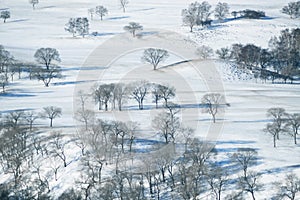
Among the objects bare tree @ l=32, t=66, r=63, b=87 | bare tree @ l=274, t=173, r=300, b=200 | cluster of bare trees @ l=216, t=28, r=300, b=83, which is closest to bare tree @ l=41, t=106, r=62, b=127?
bare tree @ l=32, t=66, r=63, b=87

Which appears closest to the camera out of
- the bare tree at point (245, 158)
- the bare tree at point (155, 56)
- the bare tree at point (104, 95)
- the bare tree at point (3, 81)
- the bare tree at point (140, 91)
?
the bare tree at point (245, 158)

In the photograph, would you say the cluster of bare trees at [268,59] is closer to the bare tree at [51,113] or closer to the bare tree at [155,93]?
the bare tree at [155,93]

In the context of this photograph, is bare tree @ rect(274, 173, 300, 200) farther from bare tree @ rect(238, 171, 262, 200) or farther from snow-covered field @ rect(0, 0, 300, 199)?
bare tree @ rect(238, 171, 262, 200)

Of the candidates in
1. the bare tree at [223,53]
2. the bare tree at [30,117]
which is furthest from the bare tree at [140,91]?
the bare tree at [223,53]

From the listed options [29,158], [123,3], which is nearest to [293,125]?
[29,158]

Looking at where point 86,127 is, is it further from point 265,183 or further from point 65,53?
point 65,53

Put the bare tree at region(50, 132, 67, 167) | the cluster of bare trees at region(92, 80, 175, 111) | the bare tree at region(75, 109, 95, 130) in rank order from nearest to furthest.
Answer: the bare tree at region(50, 132, 67, 167), the bare tree at region(75, 109, 95, 130), the cluster of bare trees at region(92, 80, 175, 111)
